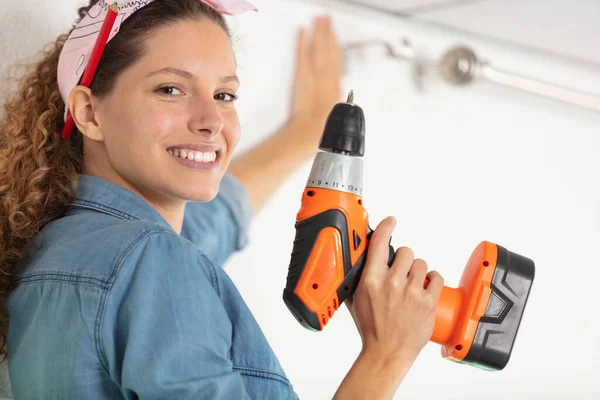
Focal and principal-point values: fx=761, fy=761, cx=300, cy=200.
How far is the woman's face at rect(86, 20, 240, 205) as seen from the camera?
2.82 feet

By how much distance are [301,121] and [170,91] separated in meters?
0.44

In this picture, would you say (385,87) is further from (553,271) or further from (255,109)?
(553,271)

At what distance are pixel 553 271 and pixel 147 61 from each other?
1071 mm

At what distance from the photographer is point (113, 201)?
0.85m

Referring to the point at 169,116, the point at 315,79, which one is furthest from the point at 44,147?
the point at 315,79

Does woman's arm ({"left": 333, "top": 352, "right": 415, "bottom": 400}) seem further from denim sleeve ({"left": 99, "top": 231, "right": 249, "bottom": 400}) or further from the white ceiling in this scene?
the white ceiling

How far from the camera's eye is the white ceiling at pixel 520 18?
1.25 m

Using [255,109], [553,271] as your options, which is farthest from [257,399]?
[553,271]

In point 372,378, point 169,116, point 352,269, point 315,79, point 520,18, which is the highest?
point 520,18

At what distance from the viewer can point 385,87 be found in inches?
53.5

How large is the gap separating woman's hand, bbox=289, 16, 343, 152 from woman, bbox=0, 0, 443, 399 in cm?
35

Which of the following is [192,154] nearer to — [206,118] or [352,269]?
[206,118]

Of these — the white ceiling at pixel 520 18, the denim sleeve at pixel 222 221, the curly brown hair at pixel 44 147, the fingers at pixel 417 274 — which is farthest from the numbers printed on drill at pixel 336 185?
the white ceiling at pixel 520 18

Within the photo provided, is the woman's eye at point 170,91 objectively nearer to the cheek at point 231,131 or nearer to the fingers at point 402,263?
the cheek at point 231,131
